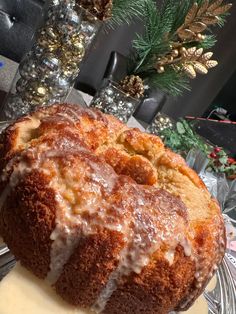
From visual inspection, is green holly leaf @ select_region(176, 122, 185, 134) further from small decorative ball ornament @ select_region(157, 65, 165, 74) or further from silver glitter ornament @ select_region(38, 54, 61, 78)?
silver glitter ornament @ select_region(38, 54, 61, 78)

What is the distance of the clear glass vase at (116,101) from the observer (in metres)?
1.27

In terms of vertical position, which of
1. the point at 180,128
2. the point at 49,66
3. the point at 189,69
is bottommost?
the point at 180,128

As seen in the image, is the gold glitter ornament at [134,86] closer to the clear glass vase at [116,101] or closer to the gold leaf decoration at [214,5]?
the clear glass vase at [116,101]

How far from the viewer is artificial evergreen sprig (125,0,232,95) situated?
1.20 metres

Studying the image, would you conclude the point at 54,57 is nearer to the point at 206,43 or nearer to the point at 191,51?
the point at 191,51

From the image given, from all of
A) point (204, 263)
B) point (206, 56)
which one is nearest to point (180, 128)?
point (206, 56)

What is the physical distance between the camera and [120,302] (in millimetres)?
608

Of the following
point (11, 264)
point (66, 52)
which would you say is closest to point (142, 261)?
point (11, 264)

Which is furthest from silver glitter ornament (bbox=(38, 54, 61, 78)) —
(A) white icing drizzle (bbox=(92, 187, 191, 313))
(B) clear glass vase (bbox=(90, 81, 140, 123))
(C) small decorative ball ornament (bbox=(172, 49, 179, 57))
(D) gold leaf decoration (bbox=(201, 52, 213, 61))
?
(A) white icing drizzle (bbox=(92, 187, 191, 313))

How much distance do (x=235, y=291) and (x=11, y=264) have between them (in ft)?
1.73

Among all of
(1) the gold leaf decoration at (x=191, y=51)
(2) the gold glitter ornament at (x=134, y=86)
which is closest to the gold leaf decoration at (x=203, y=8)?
(1) the gold leaf decoration at (x=191, y=51)

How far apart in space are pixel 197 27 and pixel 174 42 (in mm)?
89

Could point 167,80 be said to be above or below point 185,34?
below

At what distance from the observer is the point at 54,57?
1065 mm
